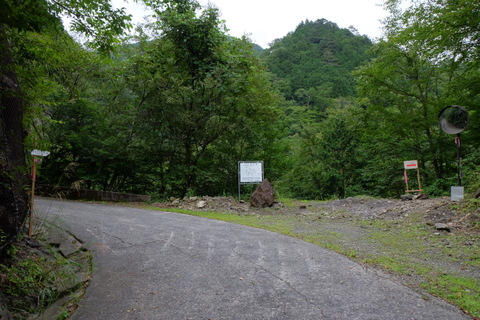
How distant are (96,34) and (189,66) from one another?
8.46 m

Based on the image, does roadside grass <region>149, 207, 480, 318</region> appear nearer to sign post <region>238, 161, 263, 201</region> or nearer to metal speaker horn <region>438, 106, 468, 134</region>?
sign post <region>238, 161, 263, 201</region>

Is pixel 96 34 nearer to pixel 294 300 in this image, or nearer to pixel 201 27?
pixel 294 300

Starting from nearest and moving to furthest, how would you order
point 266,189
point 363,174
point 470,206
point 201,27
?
point 470,206 < point 266,189 < point 201,27 < point 363,174

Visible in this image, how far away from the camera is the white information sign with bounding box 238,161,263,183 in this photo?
11.7 meters

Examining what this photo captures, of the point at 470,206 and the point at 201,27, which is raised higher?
the point at 201,27

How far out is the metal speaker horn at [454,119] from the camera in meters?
8.66

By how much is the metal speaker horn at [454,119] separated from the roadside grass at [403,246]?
11.3 ft

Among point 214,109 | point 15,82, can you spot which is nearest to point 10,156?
point 15,82

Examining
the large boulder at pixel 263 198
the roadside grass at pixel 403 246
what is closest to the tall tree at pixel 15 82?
the roadside grass at pixel 403 246

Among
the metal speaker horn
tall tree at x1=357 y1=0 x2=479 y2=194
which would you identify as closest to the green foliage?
tall tree at x1=357 y1=0 x2=479 y2=194

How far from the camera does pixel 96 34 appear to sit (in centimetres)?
489

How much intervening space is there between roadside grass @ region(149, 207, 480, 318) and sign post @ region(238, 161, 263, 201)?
10.1 ft

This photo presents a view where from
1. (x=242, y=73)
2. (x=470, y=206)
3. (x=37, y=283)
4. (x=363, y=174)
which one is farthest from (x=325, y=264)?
(x=363, y=174)

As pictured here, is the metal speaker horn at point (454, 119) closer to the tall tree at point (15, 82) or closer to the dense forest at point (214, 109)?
the dense forest at point (214, 109)
